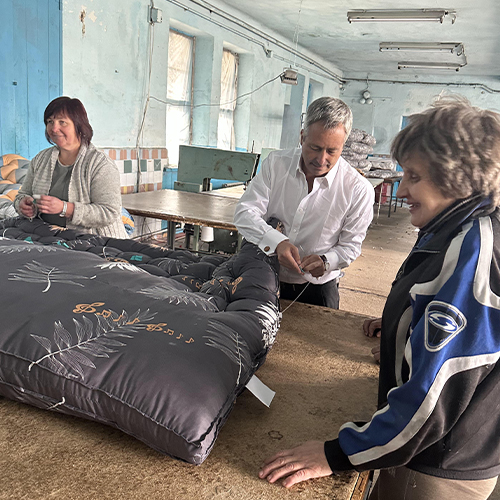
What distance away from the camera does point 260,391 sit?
3.48 feet

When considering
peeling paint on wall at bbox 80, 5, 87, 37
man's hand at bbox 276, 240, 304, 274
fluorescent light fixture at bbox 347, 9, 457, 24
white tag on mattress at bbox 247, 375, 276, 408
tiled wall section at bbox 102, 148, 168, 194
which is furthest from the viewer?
fluorescent light fixture at bbox 347, 9, 457, 24

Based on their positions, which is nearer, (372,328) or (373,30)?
(372,328)

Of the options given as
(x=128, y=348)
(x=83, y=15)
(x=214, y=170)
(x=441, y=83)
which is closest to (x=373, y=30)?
(x=214, y=170)

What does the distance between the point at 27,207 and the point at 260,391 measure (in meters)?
1.63

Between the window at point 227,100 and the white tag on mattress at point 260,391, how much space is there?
6530 millimetres

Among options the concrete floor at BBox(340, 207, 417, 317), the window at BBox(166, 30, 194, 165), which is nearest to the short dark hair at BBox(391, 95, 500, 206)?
the concrete floor at BBox(340, 207, 417, 317)

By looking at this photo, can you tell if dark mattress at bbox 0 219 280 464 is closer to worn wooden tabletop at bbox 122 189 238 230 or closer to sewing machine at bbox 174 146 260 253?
worn wooden tabletop at bbox 122 189 238 230

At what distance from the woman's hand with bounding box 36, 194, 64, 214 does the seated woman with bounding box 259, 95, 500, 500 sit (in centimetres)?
170

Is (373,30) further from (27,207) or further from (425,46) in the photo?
(27,207)

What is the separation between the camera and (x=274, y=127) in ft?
28.5

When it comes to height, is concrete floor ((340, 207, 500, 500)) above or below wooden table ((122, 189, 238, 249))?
below

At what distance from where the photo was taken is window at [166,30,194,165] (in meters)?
5.99

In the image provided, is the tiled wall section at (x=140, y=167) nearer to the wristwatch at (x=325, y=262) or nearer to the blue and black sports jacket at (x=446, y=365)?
the wristwatch at (x=325, y=262)

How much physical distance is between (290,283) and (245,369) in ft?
3.42
